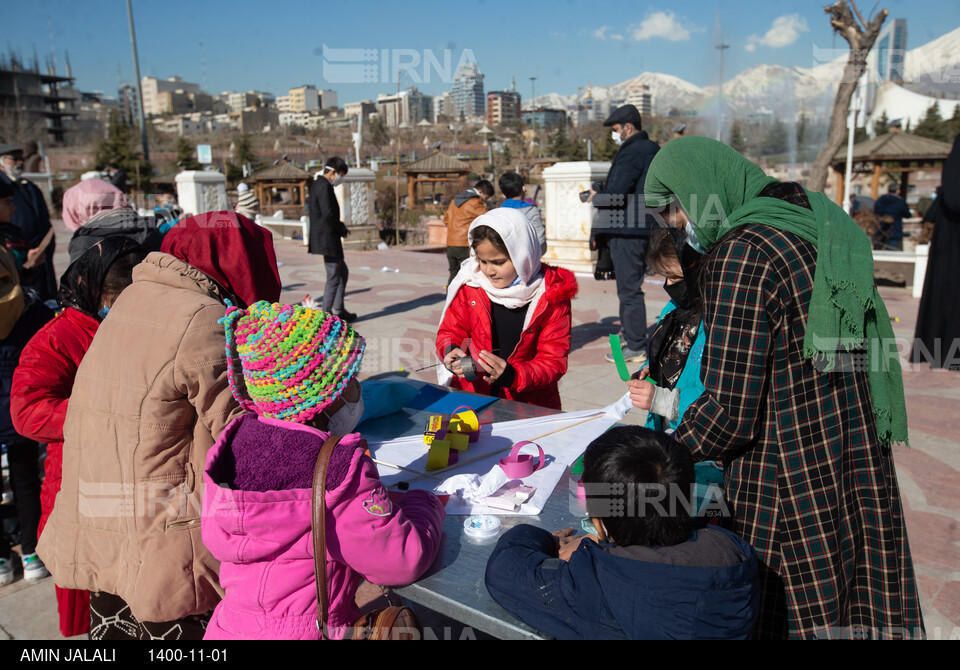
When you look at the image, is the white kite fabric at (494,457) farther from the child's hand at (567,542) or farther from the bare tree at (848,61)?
the bare tree at (848,61)

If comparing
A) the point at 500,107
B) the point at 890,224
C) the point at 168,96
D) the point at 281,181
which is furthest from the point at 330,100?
the point at 890,224

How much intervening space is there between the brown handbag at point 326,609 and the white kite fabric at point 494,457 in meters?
0.37

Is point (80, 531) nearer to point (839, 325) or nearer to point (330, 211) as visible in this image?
point (839, 325)

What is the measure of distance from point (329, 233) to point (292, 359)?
662 centimetres

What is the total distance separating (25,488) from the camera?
3129 millimetres

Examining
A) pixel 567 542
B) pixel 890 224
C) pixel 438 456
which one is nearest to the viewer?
pixel 567 542

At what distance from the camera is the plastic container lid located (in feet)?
5.78

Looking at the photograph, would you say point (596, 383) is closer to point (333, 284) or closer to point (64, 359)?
point (333, 284)

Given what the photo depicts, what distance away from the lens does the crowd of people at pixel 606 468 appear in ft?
4.69

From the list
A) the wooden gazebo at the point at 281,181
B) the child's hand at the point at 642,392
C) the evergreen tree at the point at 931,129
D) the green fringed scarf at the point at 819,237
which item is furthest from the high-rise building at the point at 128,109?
the evergreen tree at the point at 931,129

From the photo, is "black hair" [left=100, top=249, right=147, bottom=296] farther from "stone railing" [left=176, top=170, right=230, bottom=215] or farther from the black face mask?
"stone railing" [left=176, top=170, right=230, bottom=215]

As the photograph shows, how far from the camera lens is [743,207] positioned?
1.67m

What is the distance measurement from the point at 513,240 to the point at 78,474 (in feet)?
6.28

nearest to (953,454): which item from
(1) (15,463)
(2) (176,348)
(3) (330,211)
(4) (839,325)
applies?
(4) (839,325)
